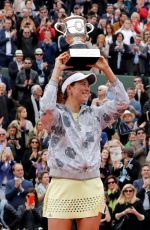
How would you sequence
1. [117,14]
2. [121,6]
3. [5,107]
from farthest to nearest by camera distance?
[121,6] → [117,14] → [5,107]

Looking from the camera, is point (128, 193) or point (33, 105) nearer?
point (128, 193)

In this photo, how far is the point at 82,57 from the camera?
8023mm

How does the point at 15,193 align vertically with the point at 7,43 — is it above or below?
below

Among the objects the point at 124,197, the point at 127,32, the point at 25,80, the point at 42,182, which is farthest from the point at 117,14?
the point at 124,197

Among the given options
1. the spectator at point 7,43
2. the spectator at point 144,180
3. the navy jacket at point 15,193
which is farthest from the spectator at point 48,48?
the spectator at point 144,180

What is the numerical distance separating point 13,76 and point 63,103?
13267 mm

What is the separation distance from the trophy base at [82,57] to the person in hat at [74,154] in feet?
0.24

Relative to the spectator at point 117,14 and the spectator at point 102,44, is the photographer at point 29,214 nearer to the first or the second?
the spectator at point 102,44

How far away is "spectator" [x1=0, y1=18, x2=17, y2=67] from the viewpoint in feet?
75.6

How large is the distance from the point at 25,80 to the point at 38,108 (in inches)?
29.8

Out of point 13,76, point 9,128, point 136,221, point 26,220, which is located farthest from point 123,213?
point 13,76

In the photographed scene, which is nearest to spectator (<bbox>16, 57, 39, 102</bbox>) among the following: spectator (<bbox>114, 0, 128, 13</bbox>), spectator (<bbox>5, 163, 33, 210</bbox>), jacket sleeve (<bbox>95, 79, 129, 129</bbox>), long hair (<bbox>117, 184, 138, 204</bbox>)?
spectator (<bbox>5, 163, 33, 210</bbox>)

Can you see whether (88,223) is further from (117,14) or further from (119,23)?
(117,14)

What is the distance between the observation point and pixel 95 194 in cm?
832
